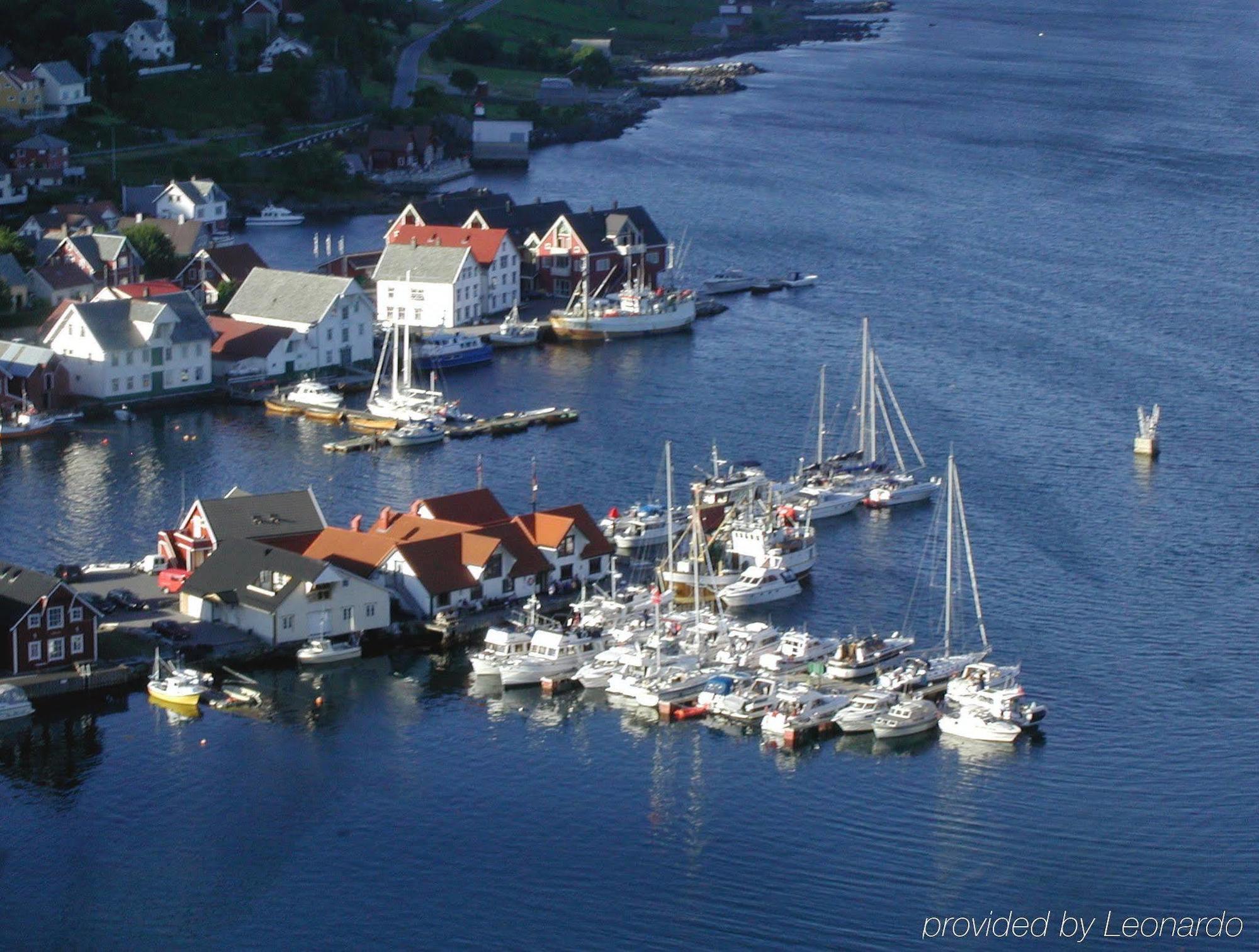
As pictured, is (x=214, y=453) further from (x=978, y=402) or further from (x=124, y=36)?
(x=124, y=36)

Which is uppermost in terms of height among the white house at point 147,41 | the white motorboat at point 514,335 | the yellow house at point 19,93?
the white house at point 147,41

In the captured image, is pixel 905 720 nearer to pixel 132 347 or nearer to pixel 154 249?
pixel 132 347

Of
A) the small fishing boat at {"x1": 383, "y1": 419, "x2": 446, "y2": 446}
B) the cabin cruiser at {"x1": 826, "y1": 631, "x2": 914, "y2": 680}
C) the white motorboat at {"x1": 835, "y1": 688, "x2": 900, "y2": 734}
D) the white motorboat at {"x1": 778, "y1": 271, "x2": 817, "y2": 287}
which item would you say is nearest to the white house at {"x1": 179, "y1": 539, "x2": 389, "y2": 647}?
the cabin cruiser at {"x1": 826, "y1": 631, "x2": 914, "y2": 680}

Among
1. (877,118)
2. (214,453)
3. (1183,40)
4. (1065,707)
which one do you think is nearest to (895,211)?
(877,118)

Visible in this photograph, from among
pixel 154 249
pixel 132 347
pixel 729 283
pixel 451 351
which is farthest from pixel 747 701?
pixel 729 283

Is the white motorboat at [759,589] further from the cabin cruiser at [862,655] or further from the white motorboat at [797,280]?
the white motorboat at [797,280]

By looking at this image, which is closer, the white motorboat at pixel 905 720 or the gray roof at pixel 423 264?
the white motorboat at pixel 905 720

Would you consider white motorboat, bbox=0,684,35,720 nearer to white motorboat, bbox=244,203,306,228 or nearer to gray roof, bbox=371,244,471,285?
gray roof, bbox=371,244,471,285

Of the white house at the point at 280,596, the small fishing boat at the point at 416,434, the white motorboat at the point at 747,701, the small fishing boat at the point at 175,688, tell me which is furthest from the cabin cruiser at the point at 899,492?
the small fishing boat at the point at 175,688
